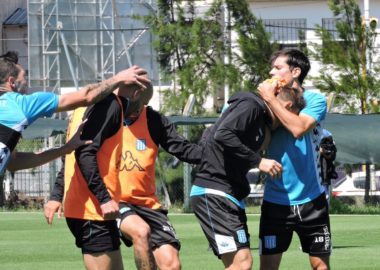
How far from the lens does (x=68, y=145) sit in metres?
8.15

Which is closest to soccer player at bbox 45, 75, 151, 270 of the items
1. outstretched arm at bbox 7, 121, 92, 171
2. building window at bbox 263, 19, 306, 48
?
outstretched arm at bbox 7, 121, 92, 171

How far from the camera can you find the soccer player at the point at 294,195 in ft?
29.1

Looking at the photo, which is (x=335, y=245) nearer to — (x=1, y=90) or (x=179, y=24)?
(x=1, y=90)

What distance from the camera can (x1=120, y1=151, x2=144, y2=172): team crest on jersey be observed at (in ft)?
30.8

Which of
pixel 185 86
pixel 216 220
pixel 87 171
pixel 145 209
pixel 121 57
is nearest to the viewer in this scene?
pixel 87 171

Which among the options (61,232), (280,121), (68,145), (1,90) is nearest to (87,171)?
(68,145)

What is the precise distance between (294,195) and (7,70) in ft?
8.52

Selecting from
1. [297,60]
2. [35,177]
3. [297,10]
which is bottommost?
[35,177]

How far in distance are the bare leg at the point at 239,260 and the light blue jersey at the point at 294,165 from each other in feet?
1.98

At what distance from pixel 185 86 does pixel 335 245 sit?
47.6 feet

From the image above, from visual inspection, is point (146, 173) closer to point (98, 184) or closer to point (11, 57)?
point (98, 184)

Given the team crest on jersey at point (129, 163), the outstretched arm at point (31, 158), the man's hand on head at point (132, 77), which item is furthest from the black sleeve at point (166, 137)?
the man's hand on head at point (132, 77)

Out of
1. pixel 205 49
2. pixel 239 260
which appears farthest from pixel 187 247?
pixel 205 49

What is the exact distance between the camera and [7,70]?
7691mm
